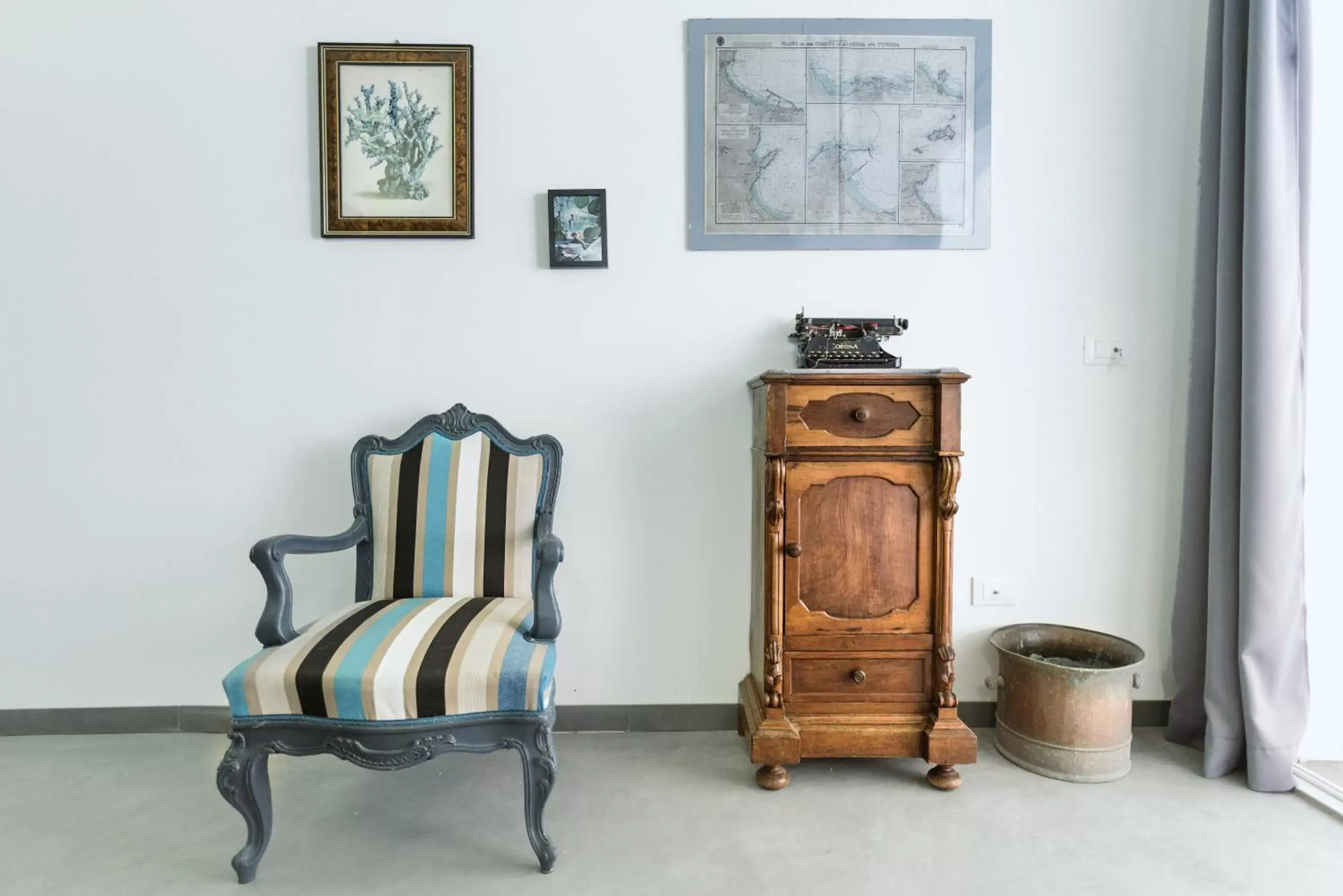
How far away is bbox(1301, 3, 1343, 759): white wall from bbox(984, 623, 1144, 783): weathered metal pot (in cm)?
53

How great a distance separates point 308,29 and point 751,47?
1431mm

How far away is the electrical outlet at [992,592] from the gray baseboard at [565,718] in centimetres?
35

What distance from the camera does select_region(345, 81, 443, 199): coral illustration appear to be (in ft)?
7.93

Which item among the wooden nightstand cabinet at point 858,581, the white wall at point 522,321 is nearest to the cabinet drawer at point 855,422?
the wooden nightstand cabinet at point 858,581

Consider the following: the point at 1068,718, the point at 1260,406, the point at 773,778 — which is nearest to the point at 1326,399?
the point at 1260,406

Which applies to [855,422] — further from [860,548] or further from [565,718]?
[565,718]

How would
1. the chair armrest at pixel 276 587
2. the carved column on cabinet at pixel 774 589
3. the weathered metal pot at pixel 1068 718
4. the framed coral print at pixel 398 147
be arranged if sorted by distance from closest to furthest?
the chair armrest at pixel 276 587 → the carved column on cabinet at pixel 774 589 → the weathered metal pot at pixel 1068 718 → the framed coral print at pixel 398 147

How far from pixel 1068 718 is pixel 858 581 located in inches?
30.1

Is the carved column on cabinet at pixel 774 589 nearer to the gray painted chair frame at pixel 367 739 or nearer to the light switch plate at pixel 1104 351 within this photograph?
the gray painted chair frame at pixel 367 739

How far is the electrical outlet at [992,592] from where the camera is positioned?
100 inches

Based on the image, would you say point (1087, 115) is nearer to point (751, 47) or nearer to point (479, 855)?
point (751, 47)

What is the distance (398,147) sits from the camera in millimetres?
2424

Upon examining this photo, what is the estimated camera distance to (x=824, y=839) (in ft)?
6.23

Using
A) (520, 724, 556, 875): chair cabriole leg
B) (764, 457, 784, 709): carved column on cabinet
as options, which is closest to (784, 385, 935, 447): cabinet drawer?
(764, 457, 784, 709): carved column on cabinet
